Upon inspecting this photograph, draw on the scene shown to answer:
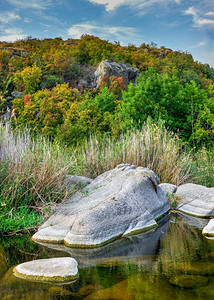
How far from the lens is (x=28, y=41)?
1483 inches

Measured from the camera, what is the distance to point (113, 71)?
101 feet

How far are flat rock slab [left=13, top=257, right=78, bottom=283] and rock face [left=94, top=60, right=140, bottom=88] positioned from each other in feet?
91.4

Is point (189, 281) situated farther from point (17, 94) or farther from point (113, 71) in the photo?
point (113, 71)

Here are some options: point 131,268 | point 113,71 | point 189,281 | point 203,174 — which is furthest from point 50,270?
point 113,71

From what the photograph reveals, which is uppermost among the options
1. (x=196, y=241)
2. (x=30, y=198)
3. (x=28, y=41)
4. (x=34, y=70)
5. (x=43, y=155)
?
(x=28, y=41)

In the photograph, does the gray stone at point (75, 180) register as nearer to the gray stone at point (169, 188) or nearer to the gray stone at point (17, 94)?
the gray stone at point (169, 188)

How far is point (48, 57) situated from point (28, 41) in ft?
23.6

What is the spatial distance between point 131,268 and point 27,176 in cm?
271

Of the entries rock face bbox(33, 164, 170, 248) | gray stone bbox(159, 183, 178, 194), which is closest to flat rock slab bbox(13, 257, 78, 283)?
rock face bbox(33, 164, 170, 248)

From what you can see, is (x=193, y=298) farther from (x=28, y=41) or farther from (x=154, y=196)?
(x=28, y=41)

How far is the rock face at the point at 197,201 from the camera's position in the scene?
652 centimetres

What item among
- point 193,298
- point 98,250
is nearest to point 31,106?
point 98,250

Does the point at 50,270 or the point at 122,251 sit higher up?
the point at 50,270

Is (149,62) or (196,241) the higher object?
(149,62)
